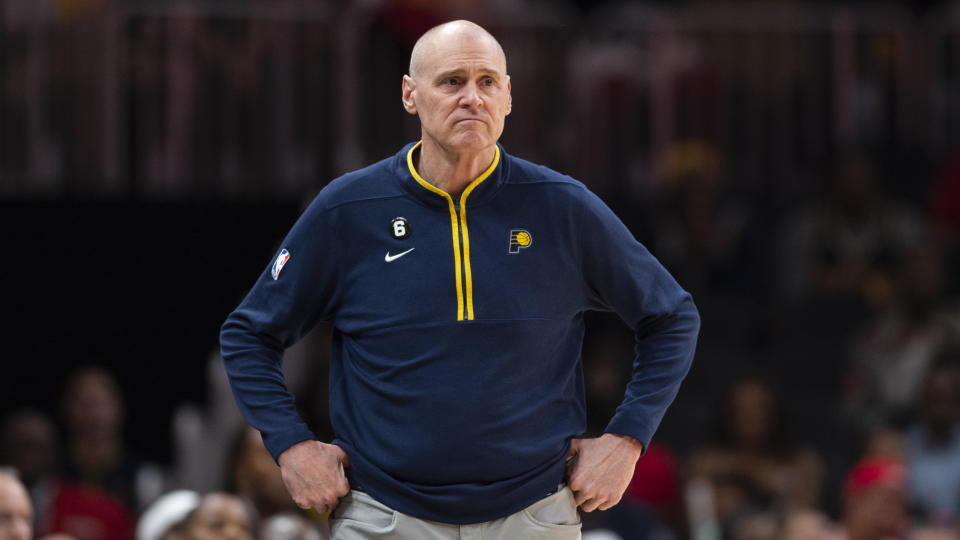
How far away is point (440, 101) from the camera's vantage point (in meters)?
3.31

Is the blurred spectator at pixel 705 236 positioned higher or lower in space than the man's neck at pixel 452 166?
lower

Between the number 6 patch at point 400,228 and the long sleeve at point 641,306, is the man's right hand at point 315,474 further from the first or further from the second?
the long sleeve at point 641,306

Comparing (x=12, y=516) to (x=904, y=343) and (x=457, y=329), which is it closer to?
(x=457, y=329)

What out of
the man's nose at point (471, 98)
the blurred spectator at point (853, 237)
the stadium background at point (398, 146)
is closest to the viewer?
the man's nose at point (471, 98)

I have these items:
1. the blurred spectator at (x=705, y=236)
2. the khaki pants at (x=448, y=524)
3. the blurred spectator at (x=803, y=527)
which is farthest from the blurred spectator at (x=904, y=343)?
the khaki pants at (x=448, y=524)

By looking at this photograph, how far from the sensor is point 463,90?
10.8 ft

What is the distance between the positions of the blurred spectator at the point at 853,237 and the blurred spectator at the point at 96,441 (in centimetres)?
404

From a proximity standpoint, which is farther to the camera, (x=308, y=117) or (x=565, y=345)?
(x=308, y=117)

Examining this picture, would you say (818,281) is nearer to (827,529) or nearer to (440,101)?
(827,529)

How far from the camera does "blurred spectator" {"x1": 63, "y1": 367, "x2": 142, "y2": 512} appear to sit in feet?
23.5

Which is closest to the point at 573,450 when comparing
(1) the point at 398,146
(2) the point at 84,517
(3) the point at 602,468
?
(3) the point at 602,468

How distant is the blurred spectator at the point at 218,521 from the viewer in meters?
5.68

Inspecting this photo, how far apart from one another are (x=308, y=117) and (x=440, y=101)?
5586mm

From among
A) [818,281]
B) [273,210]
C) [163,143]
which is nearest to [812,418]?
[818,281]
